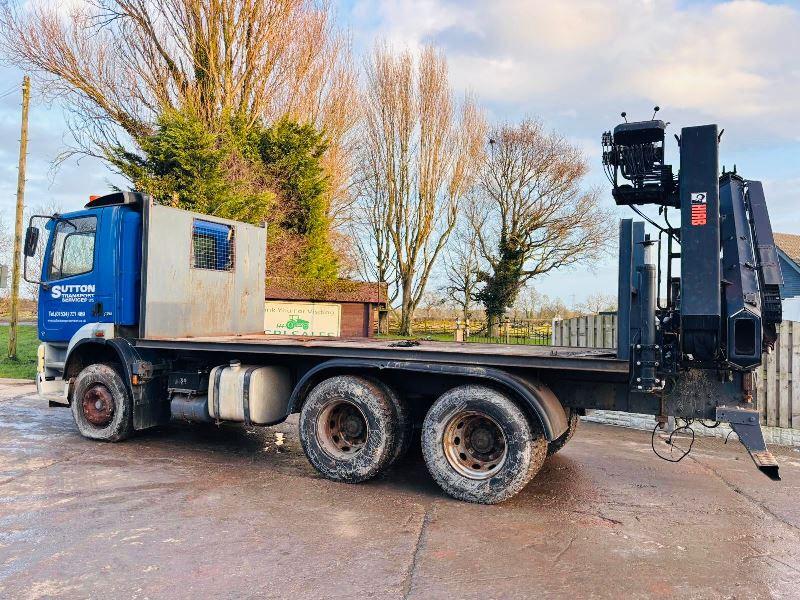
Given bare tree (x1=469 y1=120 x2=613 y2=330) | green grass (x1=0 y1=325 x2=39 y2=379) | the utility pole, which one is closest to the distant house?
bare tree (x1=469 y1=120 x2=613 y2=330)

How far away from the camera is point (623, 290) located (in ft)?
15.8

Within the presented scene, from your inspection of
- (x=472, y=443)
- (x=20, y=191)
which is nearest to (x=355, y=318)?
(x=20, y=191)

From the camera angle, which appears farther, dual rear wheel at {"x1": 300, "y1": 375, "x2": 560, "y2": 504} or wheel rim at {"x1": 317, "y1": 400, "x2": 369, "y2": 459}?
wheel rim at {"x1": 317, "y1": 400, "x2": 369, "y2": 459}

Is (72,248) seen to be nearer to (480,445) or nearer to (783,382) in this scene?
(480,445)

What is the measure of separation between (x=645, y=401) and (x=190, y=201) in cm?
1358

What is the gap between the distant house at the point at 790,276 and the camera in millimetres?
23573

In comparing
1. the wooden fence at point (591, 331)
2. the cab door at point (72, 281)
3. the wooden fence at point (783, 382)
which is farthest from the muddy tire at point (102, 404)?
the wooden fence at point (783, 382)

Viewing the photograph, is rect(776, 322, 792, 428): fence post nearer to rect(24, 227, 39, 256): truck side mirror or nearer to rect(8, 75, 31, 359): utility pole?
rect(24, 227, 39, 256): truck side mirror

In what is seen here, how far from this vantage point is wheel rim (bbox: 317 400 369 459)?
5934 millimetres

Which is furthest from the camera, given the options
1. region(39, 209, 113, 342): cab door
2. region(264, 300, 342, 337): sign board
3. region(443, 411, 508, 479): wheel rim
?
region(264, 300, 342, 337): sign board

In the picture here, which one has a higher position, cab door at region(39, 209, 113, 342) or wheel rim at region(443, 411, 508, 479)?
cab door at region(39, 209, 113, 342)

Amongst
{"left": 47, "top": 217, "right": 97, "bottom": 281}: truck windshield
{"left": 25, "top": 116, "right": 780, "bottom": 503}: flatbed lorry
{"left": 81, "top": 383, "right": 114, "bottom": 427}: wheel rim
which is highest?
{"left": 47, "top": 217, "right": 97, "bottom": 281}: truck windshield

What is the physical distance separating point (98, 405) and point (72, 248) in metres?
2.06

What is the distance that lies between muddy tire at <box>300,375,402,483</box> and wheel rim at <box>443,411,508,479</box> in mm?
589
